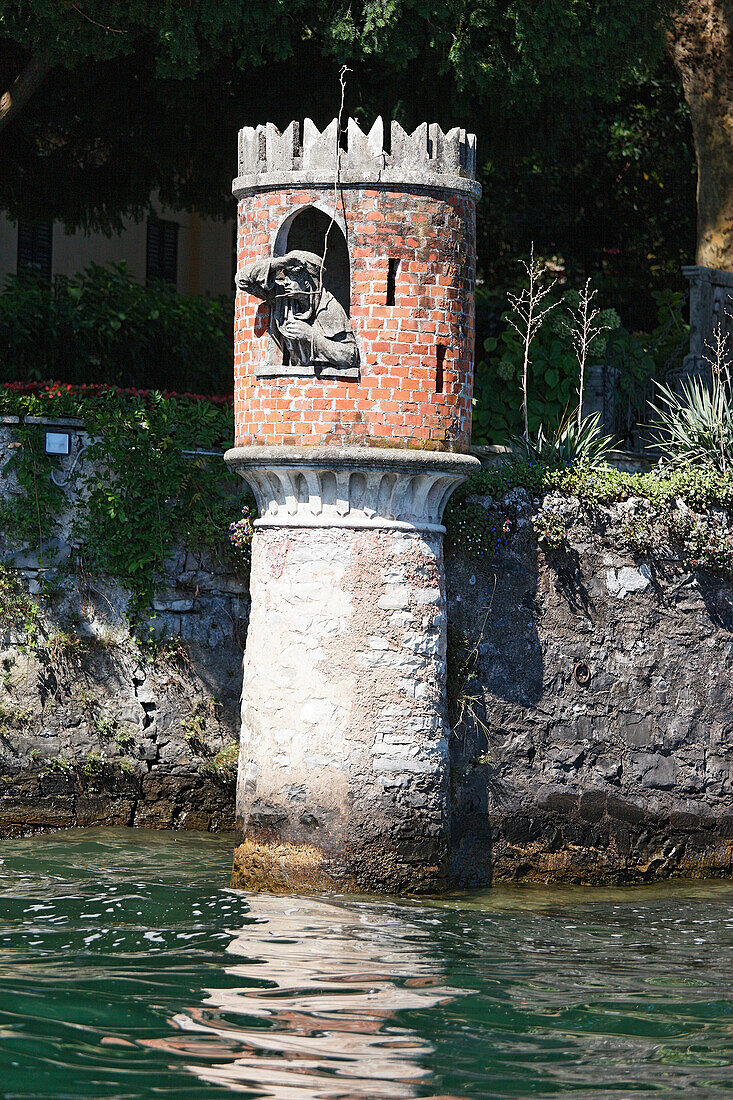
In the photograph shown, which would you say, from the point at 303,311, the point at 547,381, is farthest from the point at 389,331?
the point at 547,381

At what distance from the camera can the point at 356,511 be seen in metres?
9.51

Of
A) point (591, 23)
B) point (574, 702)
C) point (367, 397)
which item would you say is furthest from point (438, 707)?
point (591, 23)

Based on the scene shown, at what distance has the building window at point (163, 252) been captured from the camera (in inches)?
903

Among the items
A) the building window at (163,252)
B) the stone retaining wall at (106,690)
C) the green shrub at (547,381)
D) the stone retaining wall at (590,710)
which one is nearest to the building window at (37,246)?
the building window at (163,252)

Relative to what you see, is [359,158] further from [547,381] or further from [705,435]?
[547,381]

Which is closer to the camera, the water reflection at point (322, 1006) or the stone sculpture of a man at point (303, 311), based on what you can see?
the water reflection at point (322, 1006)

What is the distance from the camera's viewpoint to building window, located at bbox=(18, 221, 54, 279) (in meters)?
20.3

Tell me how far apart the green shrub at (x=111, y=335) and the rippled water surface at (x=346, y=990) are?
6.90 m

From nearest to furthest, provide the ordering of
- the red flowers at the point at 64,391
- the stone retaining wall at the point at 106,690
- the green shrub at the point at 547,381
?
1. the stone retaining wall at the point at 106,690
2. the red flowers at the point at 64,391
3. the green shrub at the point at 547,381

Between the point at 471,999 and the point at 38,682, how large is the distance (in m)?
5.09

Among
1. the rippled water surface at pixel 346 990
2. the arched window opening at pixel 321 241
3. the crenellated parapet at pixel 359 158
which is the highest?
the crenellated parapet at pixel 359 158

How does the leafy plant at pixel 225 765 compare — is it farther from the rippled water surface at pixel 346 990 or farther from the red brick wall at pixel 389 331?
the red brick wall at pixel 389 331

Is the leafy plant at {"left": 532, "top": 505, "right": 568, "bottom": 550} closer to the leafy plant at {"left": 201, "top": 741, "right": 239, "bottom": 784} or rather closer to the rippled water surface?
the rippled water surface

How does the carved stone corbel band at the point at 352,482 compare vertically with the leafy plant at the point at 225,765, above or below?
above
